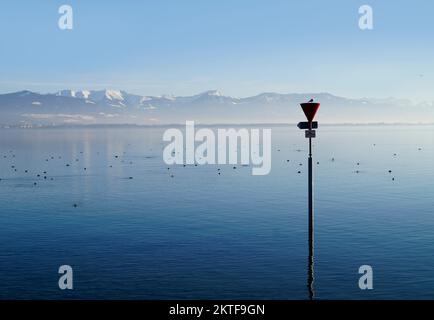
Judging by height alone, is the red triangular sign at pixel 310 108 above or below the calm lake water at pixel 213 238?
Answer: above

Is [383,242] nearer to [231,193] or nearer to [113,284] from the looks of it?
[113,284]

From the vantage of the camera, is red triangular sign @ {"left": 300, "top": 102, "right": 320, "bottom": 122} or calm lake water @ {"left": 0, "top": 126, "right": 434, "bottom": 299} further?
calm lake water @ {"left": 0, "top": 126, "right": 434, "bottom": 299}

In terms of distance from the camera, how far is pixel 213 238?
218 feet

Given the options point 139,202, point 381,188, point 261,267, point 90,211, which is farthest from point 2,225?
point 381,188

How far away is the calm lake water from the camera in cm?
4788

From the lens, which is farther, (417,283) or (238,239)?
(238,239)

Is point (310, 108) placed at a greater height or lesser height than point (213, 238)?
greater

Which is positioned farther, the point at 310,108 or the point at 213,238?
the point at 213,238

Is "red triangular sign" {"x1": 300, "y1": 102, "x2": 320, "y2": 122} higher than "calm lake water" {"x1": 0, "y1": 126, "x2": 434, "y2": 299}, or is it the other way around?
"red triangular sign" {"x1": 300, "y1": 102, "x2": 320, "y2": 122}

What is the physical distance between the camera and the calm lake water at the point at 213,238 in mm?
47875

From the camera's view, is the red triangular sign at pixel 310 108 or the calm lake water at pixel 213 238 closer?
the red triangular sign at pixel 310 108
